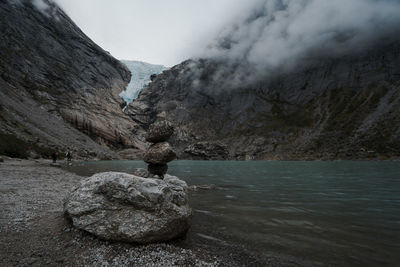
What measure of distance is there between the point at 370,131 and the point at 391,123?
14636 mm

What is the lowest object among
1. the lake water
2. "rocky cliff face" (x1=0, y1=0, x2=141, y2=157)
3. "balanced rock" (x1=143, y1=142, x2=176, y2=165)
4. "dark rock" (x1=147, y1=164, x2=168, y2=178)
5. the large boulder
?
the lake water

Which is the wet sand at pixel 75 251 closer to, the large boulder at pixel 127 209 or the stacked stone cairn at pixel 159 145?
the large boulder at pixel 127 209

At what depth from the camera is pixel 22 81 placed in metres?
115

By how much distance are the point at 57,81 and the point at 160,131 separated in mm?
162246

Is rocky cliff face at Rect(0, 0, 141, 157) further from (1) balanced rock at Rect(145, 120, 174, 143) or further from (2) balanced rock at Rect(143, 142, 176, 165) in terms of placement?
(1) balanced rock at Rect(145, 120, 174, 143)

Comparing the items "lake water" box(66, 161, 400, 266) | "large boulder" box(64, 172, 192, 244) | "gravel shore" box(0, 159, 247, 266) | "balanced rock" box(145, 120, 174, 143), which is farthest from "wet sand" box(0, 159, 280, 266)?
"balanced rock" box(145, 120, 174, 143)

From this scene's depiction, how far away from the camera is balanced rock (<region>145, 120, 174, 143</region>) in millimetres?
17391

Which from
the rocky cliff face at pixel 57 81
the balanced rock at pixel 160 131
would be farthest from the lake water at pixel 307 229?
the rocky cliff face at pixel 57 81

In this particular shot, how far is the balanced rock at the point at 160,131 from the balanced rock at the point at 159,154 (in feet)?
1.89

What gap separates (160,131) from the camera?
57.3 ft

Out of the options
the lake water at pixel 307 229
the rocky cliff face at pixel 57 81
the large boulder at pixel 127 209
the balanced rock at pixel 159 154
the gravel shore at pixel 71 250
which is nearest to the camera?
the gravel shore at pixel 71 250

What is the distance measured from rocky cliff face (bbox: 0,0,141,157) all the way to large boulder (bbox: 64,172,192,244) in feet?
265

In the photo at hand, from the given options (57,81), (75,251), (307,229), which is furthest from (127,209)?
(57,81)

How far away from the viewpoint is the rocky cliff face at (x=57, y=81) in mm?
100363
